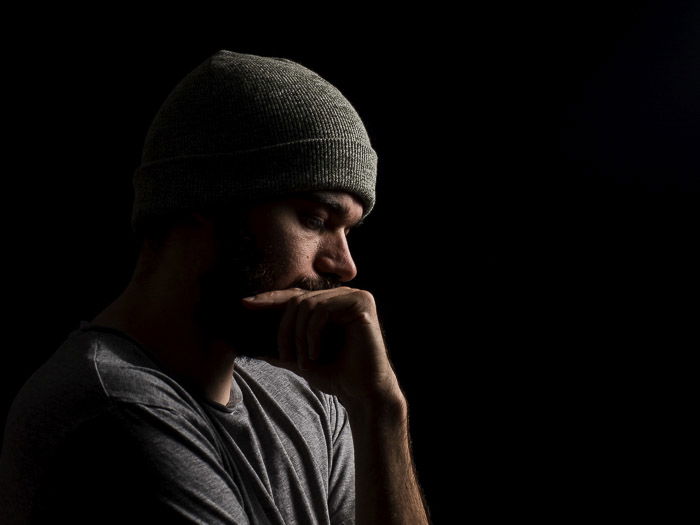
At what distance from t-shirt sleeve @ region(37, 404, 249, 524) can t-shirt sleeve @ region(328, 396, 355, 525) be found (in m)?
0.39

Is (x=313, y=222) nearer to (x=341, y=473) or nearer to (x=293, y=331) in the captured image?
(x=293, y=331)

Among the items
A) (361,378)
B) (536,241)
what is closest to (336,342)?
(361,378)

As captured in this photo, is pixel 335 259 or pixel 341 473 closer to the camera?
pixel 335 259

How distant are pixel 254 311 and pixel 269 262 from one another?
0.09 meters

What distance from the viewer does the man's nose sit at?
1308 mm

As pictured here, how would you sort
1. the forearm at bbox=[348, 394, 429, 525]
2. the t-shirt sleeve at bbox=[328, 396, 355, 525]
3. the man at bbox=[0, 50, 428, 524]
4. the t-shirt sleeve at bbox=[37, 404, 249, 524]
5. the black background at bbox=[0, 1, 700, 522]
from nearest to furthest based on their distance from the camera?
the t-shirt sleeve at bbox=[37, 404, 249, 524], the man at bbox=[0, 50, 428, 524], the forearm at bbox=[348, 394, 429, 525], the t-shirt sleeve at bbox=[328, 396, 355, 525], the black background at bbox=[0, 1, 700, 522]

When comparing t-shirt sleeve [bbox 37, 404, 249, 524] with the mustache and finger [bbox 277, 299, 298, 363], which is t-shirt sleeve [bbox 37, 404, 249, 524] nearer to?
finger [bbox 277, 299, 298, 363]

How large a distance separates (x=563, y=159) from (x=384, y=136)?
53 cm

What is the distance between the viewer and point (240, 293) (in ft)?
4.04

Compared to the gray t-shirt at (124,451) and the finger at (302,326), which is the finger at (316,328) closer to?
the finger at (302,326)

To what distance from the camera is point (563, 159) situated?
83.7 inches

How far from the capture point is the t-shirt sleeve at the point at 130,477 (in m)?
0.97

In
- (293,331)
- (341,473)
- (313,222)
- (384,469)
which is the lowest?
(341,473)

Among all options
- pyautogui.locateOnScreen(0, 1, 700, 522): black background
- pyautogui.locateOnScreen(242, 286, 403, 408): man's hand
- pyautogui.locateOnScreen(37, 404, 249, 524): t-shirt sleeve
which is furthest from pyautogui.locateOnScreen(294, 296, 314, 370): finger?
pyautogui.locateOnScreen(0, 1, 700, 522): black background
